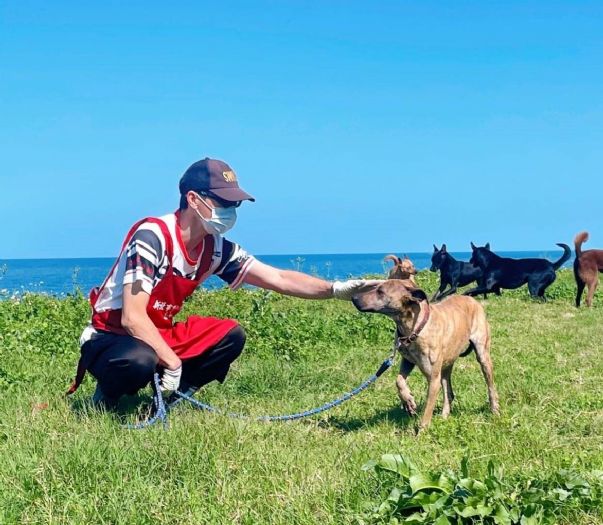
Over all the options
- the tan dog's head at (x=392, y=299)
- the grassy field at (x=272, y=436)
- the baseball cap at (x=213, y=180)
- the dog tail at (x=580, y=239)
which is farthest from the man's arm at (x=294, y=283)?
the dog tail at (x=580, y=239)

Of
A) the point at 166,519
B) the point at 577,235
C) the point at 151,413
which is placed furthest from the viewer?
the point at 577,235

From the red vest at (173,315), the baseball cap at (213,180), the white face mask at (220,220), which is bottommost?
the red vest at (173,315)

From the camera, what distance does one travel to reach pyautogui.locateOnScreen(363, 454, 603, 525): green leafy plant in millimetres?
3205

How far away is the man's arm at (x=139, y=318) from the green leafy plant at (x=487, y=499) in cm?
228

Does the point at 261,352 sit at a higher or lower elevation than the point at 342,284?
lower

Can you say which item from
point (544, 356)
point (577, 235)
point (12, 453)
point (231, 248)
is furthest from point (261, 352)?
point (577, 235)

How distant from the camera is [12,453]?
4.21 meters

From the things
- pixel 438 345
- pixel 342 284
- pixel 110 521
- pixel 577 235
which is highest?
pixel 577 235

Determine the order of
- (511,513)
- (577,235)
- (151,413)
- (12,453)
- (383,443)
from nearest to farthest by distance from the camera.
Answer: (511,513) → (12,453) → (383,443) → (151,413) → (577,235)

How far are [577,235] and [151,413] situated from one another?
1280cm

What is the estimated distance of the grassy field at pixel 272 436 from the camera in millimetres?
3588

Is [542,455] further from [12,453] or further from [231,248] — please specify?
[12,453]

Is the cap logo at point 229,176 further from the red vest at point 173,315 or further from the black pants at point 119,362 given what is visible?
the black pants at point 119,362

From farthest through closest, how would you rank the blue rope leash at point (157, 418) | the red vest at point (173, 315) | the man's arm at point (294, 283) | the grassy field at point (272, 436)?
the man's arm at point (294, 283) < the red vest at point (173, 315) < the blue rope leash at point (157, 418) < the grassy field at point (272, 436)
